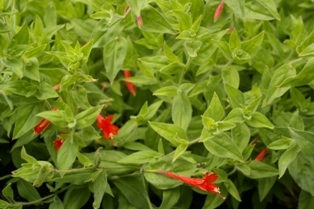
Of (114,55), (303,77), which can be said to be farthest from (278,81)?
(114,55)

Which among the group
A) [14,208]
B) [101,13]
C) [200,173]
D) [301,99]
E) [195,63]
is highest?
[101,13]

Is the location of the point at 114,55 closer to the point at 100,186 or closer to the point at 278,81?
the point at 100,186

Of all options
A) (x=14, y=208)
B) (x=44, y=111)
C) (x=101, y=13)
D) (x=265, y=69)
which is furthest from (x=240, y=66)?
(x=14, y=208)

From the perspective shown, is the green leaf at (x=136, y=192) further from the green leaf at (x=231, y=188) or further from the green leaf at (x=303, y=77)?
the green leaf at (x=303, y=77)

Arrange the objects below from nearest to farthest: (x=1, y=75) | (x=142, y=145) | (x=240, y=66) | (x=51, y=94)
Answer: (x=51, y=94) < (x=1, y=75) < (x=142, y=145) < (x=240, y=66)

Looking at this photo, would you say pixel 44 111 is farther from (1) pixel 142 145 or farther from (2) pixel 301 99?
(2) pixel 301 99

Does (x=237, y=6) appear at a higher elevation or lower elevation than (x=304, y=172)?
higher

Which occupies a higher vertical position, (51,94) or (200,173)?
(51,94)
